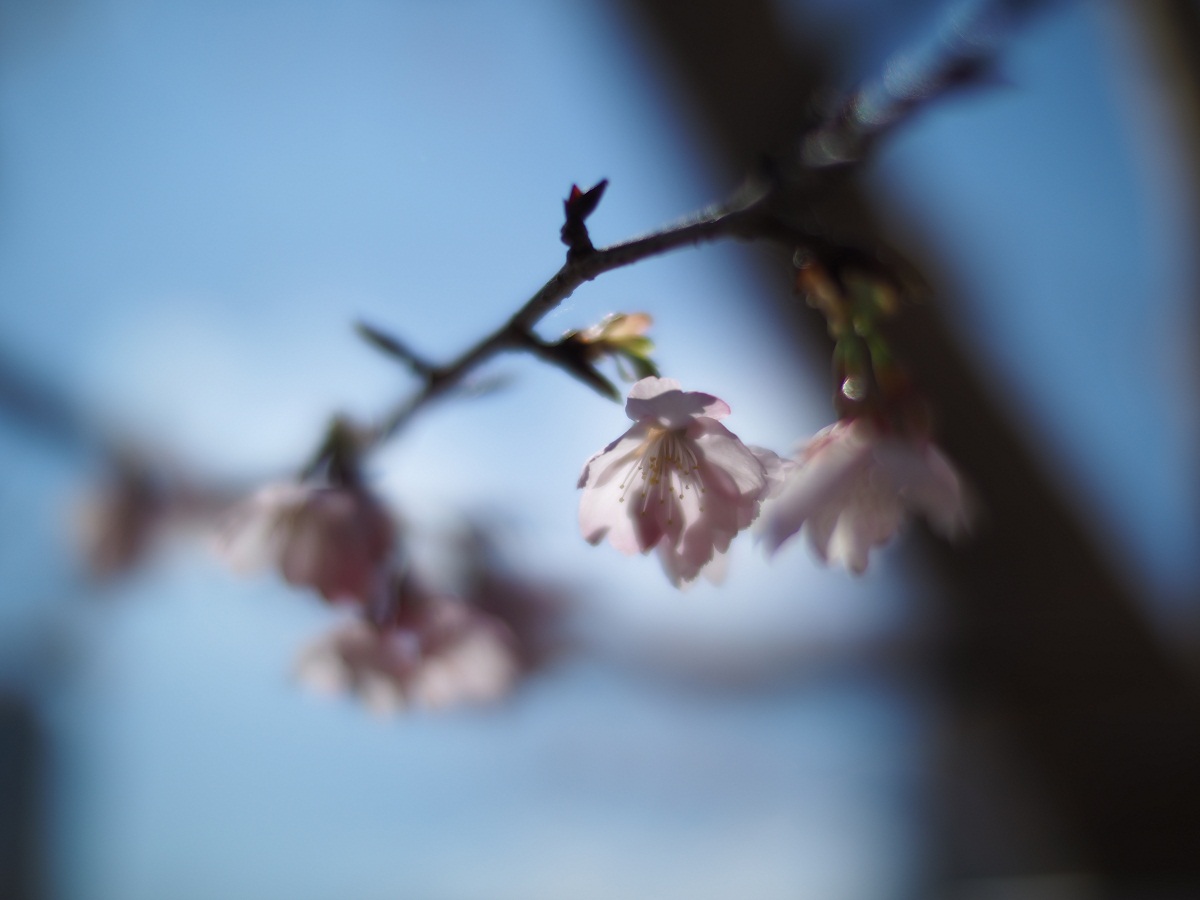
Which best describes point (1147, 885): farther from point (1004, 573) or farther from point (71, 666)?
point (71, 666)

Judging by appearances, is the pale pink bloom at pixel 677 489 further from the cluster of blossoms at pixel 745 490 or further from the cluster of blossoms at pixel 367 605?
the cluster of blossoms at pixel 367 605

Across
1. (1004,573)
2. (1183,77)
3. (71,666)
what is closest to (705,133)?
(1183,77)

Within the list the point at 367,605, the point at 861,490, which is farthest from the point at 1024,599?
the point at 367,605

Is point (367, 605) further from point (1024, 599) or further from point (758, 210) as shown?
point (1024, 599)

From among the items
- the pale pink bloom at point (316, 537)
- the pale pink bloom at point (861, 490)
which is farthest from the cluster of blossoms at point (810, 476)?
the pale pink bloom at point (316, 537)

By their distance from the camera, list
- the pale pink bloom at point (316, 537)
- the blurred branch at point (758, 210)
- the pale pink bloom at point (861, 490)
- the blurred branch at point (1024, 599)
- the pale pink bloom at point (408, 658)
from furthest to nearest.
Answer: the blurred branch at point (1024, 599)
the pale pink bloom at point (408, 658)
the pale pink bloom at point (316, 537)
the pale pink bloom at point (861, 490)
the blurred branch at point (758, 210)

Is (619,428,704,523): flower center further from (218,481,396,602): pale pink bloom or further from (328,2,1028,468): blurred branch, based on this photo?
(218,481,396,602): pale pink bloom
